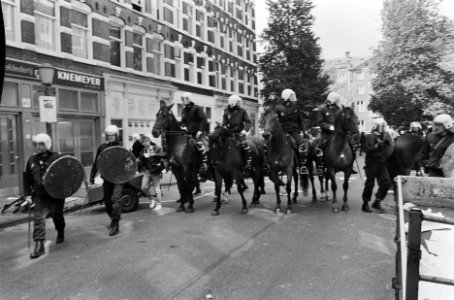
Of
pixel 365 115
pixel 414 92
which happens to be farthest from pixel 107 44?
pixel 365 115

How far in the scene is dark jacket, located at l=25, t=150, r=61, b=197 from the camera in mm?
6305

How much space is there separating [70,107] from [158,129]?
28.8 feet

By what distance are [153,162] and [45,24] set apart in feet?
28.5

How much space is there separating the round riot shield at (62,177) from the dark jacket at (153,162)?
3.40 meters

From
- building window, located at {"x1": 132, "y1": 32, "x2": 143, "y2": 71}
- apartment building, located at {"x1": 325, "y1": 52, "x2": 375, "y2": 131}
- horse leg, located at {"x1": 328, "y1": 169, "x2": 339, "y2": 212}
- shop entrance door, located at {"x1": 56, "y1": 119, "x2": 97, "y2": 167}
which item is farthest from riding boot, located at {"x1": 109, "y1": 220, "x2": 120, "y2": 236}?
apartment building, located at {"x1": 325, "y1": 52, "x2": 375, "y2": 131}

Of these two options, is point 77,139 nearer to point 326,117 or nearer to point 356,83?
point 326,117

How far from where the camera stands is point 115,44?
19.5 meters

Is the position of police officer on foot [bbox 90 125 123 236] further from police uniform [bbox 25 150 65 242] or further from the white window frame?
the white window frame

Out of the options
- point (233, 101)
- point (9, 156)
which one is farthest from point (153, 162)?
point (9, 156)

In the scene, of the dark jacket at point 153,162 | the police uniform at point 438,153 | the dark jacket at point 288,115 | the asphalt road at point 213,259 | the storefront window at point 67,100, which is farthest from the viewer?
the storefront window at point 67,100

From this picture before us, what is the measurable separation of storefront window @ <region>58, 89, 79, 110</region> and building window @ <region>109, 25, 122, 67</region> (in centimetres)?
314

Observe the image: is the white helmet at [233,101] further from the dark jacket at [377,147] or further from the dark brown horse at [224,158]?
the dark jacket at [377,147]

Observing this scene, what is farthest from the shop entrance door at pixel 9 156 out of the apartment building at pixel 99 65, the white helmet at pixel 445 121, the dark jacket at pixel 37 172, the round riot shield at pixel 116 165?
the white helmet at pixel 445 121

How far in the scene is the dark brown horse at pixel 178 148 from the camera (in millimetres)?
9258
